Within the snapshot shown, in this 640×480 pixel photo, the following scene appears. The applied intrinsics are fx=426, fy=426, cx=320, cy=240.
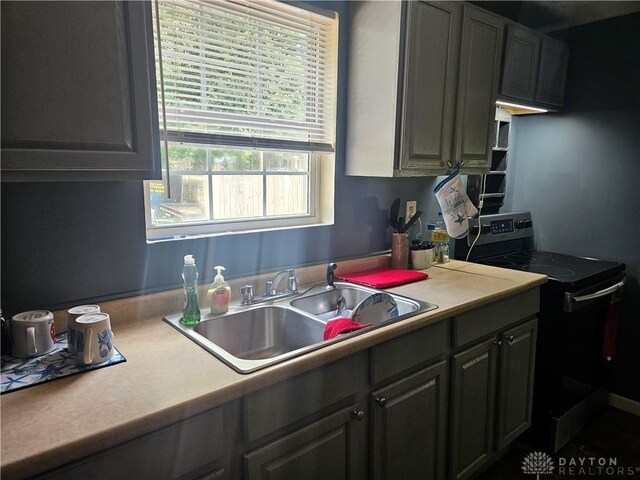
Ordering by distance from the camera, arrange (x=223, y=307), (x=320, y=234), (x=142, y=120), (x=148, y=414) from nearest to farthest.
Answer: (x=148, y=414) → (x=142, y=120) → (x=223, y=307) → (x=320, y=234)

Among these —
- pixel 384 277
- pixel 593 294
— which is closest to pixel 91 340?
pixel 384 277

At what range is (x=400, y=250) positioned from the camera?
2.17 meters

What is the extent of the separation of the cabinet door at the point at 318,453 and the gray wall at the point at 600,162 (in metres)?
2.13

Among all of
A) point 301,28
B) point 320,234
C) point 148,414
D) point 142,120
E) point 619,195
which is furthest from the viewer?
point 619,195

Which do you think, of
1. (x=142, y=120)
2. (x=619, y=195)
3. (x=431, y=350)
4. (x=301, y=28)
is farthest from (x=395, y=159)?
(x=619, y=195)

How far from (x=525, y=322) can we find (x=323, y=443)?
4.13 feet

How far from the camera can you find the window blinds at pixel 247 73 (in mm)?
1544

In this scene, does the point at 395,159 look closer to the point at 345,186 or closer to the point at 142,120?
the point at 345,186

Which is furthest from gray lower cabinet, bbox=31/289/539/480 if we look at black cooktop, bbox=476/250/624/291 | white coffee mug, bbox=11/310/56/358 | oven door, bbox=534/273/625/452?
white coffee mug, bbox=11/310/56/358

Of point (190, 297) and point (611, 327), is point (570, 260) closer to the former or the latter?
point (611, 327)

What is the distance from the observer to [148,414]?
0.91 m

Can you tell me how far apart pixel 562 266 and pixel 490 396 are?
1019mm

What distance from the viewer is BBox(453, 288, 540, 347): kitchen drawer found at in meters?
1.68

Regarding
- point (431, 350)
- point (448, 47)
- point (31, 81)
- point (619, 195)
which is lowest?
point (431, 350)
